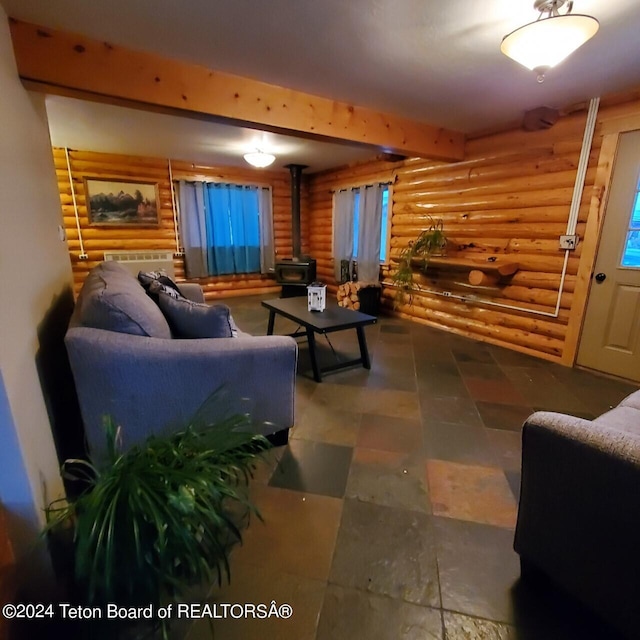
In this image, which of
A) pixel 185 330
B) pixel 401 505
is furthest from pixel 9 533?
pixel 401 505

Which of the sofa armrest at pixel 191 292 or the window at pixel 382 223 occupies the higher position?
the window at pixel 382 223

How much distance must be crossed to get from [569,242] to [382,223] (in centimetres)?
253

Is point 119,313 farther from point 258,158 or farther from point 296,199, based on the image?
point 296,199

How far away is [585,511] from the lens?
90 centimetres

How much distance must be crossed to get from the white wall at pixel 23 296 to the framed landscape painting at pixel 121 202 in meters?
2.88

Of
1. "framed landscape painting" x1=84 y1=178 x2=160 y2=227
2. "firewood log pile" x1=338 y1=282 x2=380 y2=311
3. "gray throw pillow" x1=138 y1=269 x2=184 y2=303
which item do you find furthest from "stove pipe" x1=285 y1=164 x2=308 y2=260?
"gray throw pillow" x1=138 y1=269 x2=184 y2=303

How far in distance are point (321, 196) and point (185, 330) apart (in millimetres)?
5070

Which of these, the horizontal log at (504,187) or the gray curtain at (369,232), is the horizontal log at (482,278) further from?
the gray curtain at (369,232)

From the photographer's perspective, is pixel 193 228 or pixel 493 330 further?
pixel 193 228

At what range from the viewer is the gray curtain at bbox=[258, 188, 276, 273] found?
600 cm

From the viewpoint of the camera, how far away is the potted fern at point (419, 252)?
393 cm

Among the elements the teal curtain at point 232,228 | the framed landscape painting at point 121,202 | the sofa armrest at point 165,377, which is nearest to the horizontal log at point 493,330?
the sofa armrest at point 165,377

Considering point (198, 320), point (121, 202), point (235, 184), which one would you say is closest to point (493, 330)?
point (198, 320)

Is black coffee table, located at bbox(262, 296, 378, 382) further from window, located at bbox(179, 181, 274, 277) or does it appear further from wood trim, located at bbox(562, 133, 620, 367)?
window, located at bbox(179, 181, 274, 277)
